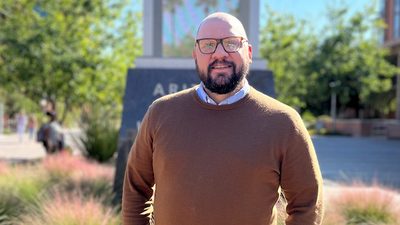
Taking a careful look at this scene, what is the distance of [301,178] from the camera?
211cm

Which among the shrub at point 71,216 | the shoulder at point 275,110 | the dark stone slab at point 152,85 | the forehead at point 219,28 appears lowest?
the shrub at point 71,216

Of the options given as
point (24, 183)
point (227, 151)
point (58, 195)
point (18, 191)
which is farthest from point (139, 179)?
point (24, 183)

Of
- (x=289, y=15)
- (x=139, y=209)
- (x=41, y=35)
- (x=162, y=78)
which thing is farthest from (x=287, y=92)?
(x=139, y=209)

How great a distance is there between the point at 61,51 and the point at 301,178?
11.5 m

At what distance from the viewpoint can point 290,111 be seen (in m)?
2.15

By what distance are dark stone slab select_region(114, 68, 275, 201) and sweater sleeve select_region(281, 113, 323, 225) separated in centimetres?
534

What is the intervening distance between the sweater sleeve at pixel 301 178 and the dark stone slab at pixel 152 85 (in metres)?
5.34

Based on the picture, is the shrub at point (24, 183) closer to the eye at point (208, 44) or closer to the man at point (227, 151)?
the man at point (227, 151)

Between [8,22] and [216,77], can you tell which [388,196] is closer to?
[216,77]

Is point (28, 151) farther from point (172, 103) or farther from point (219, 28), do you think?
point (219, 28)

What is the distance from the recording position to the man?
208 cm

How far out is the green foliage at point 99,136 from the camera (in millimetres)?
10570

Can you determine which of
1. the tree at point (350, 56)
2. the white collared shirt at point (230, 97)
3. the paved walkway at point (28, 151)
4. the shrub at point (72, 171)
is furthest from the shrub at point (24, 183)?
the tree at point (350, 56)

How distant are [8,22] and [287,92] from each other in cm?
1351
